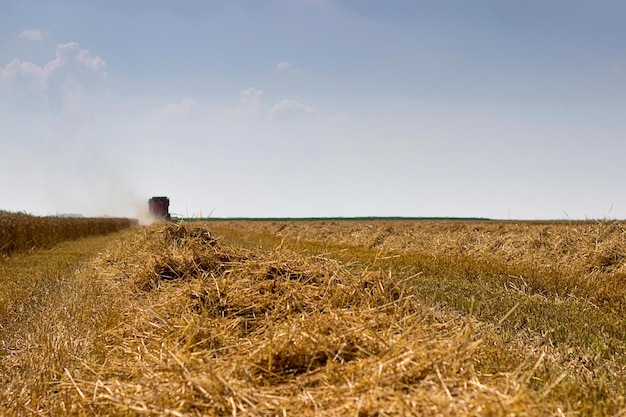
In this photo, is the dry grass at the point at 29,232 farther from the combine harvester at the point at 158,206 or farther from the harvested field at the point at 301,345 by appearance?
the combine harvester at the point at 158,206

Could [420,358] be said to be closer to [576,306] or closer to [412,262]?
[576,306]

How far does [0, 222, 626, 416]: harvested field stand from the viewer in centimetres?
330

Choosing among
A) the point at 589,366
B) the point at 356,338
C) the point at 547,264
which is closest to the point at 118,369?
the point at 356,338

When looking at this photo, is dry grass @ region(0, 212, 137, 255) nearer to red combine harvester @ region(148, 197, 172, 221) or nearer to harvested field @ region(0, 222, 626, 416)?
harvested field @ region(0, 222, 626, 416)

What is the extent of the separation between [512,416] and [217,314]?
10.8 feet

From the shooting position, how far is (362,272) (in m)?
5.91

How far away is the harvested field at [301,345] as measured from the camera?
3.30 meters

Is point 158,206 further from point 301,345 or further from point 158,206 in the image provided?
point 301,345

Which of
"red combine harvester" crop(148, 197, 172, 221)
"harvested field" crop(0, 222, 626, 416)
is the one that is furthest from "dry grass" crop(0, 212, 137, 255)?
"red combine harvester" crop(148, 197, 172, 221)

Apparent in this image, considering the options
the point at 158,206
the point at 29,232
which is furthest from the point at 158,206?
the point at 29,232

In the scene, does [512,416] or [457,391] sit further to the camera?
[457,391]

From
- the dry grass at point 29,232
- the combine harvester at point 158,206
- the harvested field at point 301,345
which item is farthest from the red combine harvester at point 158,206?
the harvested field at point 301,345

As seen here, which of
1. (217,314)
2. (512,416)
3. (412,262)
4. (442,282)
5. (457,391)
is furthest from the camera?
(412,262)

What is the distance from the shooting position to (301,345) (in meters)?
4.04
